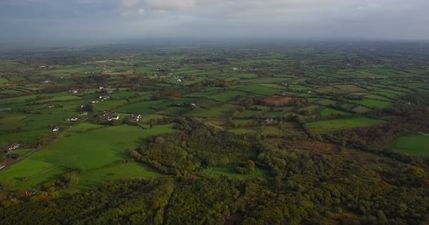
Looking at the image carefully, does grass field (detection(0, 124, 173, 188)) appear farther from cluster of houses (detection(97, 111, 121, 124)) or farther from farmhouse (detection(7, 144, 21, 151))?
farmhouse (detection(7, 144, 21, 151))

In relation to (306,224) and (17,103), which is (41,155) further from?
(17,103)

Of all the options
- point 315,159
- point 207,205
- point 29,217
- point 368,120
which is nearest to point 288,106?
point 368,120

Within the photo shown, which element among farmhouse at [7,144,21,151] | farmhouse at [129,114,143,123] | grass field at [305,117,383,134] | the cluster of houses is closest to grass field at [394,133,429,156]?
grass field at [305,117,383,134]

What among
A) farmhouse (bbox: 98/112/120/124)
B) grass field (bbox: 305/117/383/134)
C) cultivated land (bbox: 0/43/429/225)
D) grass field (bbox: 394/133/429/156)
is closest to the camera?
cultivated land (bbox: 0/43/429/225)

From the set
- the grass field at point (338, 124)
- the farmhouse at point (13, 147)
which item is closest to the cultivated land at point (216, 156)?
the grass field at point (338, 124)

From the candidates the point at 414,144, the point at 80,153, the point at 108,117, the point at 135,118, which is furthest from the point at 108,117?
the point at 414,144

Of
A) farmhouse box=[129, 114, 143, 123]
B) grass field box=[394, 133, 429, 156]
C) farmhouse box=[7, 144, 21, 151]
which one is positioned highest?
farmhouse box=[7, 144, 21, 151]

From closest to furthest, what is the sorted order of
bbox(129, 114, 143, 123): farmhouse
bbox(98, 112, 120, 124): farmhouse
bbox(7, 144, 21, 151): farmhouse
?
bbox(7, 144, 21, 151): farmhouse
bbox(98, 112, 120, 124): farmhouse
bbox(129, 114, 143, 123): farmhouse
